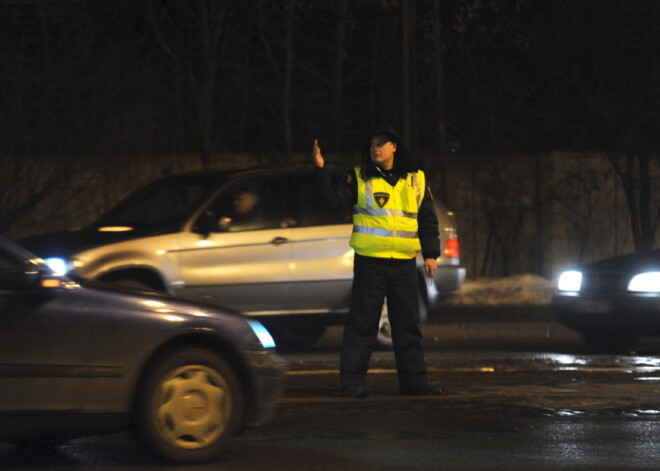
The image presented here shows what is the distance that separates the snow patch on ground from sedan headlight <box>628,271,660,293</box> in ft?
22.8

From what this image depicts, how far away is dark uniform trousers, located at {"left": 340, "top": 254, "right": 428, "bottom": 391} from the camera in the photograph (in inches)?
380

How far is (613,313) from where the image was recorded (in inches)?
500

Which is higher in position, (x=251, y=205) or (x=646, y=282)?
(x=251, y=205)

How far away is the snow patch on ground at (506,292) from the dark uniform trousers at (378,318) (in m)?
9.93

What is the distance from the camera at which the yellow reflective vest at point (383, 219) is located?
31.6 ft

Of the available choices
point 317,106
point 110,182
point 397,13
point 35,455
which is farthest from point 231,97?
point 35,455

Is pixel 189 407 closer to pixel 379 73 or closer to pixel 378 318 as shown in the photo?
pixel 378 318

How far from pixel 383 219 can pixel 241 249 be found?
3.03 metres

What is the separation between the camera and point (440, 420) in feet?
28.8

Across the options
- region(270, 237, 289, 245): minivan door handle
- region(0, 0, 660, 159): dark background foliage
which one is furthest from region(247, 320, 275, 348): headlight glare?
region(0, 0, 660, 159): dark background foliage

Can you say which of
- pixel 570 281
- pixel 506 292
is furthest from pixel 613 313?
pixel 506 292

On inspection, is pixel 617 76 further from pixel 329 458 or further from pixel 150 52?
pixel 329 458

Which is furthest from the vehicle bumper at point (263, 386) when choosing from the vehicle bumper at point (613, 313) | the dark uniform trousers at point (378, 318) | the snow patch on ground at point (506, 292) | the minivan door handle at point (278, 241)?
the snow patch on ground at point (506, 292)

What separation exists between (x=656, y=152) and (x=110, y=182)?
9.69 meters
